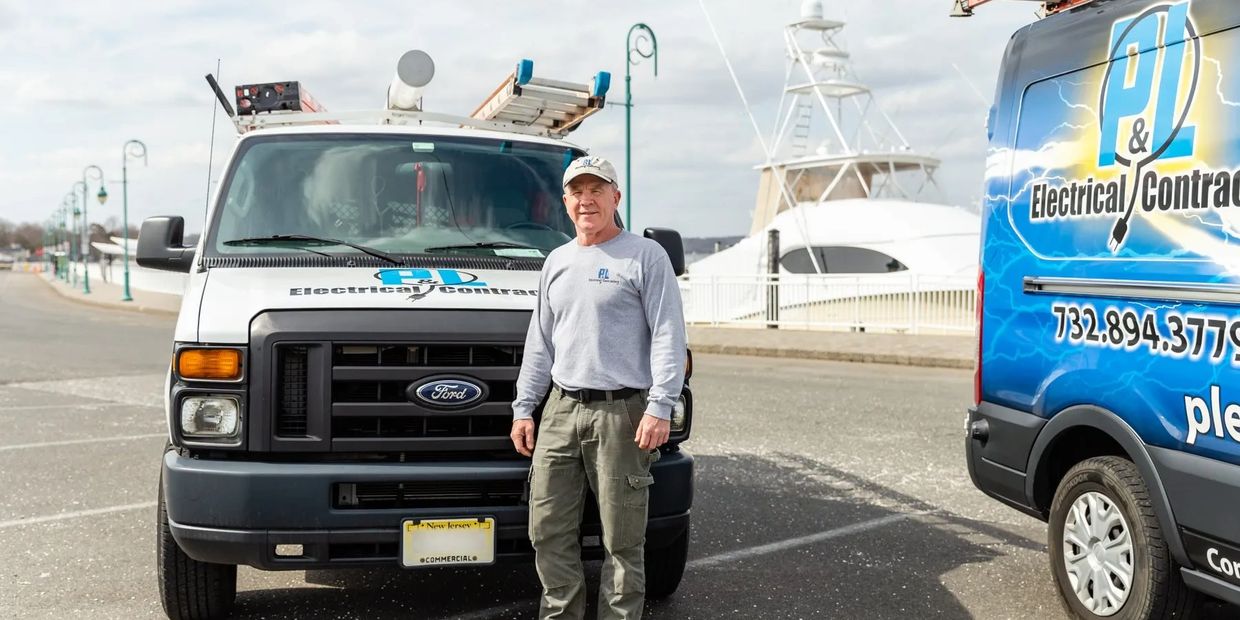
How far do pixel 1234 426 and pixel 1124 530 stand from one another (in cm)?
78

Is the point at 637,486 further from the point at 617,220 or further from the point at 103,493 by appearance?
the point at 103,493

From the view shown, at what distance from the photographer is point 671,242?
5.58 meters

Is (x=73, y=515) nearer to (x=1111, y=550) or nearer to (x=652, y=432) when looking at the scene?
(x=652, y=432)

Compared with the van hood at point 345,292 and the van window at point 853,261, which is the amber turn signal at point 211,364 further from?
the van window at point 853,261

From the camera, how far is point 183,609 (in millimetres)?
4516

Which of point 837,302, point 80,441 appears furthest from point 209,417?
point 837,302

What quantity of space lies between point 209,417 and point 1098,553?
3383mm

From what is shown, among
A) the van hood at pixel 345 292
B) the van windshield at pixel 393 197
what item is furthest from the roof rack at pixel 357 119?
the van hood at pixel 345 292

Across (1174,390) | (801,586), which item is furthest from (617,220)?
(1174,390)

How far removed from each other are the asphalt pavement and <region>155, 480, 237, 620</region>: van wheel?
19 centimetres

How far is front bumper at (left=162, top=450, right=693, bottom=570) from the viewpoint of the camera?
13.0 feet

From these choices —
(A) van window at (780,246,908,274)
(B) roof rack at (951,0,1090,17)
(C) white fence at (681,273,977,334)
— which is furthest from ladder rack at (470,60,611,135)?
(A) van window at (780,246,908,274)

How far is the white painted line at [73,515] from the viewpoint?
6.48 meters

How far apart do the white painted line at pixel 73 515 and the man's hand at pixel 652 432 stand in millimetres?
4227
